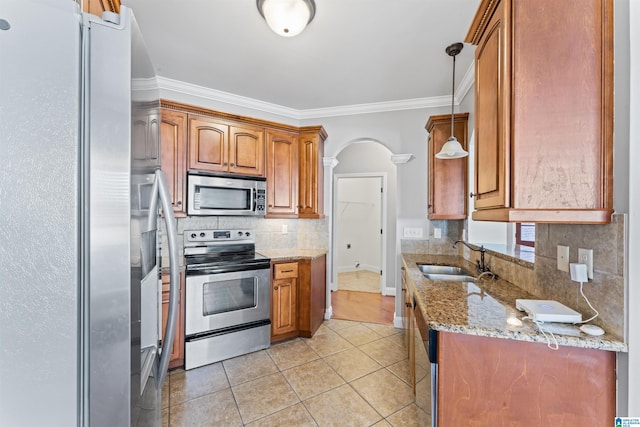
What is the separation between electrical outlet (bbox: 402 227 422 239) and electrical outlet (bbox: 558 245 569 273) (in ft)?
6.10

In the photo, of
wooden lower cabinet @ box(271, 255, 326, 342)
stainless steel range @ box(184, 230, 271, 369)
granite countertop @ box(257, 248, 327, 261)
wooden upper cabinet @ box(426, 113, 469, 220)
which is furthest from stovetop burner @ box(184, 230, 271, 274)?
wooden upper cabinet @ box(426, 113, 469, 220)

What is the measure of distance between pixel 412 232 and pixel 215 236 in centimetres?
220

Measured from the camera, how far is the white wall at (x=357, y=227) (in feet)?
19.2

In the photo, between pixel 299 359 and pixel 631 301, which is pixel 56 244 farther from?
pixel 299 359

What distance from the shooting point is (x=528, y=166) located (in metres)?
1.00

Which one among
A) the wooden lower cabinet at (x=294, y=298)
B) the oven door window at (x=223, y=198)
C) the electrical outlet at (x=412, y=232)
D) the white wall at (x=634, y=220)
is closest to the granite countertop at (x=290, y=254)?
the wooden lower cabinet at (x=294, y=298)

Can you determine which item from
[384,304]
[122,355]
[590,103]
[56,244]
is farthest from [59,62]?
[384,304]

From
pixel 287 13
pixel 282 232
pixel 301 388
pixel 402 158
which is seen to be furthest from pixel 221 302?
pixel 402 158

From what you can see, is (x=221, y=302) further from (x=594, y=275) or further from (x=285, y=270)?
(x=594, y=275)

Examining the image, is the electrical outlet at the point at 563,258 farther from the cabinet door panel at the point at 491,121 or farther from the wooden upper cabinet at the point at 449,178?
the wooden upper cabinet at the point at 449,178

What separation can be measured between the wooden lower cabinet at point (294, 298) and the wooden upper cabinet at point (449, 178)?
4.64 ft

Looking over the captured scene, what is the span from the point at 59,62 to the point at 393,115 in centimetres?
313

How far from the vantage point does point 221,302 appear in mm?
2395

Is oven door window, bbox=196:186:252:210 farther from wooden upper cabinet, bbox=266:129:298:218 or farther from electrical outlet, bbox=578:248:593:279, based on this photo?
electrical outlet, bbox=578:248:593:279
